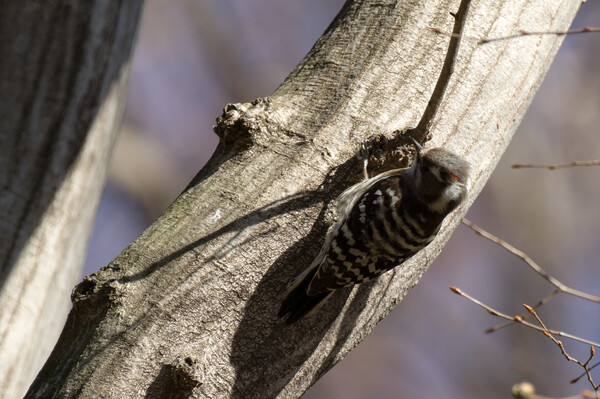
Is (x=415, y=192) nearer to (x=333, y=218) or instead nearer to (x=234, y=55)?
(x=333, y=218)

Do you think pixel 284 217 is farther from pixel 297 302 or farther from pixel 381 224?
pixel 381 224

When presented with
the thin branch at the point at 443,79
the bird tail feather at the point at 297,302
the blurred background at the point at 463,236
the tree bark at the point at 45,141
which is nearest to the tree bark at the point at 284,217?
the bird tail feather at the point at 297,302

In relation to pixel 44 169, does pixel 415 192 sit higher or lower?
lower

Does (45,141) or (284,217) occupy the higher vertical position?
(45,141)

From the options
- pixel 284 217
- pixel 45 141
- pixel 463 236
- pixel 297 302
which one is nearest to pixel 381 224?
pixel 284 217

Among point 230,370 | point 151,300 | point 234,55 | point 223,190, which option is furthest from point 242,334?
point 234,55

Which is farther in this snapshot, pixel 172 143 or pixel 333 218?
pixel 172 143

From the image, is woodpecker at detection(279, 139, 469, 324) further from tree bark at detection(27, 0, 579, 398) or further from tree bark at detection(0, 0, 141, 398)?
tree bark at detection(0, 0, 141, 398)

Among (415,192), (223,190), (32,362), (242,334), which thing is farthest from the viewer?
(415,192)
